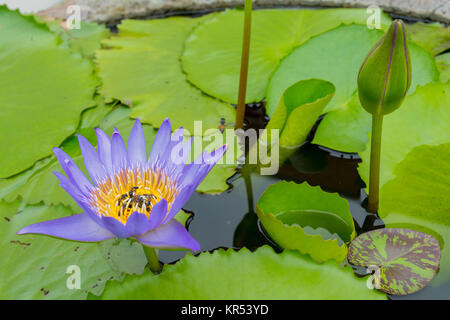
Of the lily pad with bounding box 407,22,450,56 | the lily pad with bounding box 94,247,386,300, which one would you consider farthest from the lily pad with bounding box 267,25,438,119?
the lily pad with bounding box 94,247,386,300

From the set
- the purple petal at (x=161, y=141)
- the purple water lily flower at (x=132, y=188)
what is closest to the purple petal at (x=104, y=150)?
the purple water lily flower at (x=132, y=188)

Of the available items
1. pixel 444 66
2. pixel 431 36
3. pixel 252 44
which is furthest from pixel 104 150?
→ pixel 431 36

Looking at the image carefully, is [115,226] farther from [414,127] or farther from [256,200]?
[414,127]

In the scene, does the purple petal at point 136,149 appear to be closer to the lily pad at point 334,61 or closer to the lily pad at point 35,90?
the lily pad at point 35,90

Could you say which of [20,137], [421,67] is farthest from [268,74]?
[20,137]

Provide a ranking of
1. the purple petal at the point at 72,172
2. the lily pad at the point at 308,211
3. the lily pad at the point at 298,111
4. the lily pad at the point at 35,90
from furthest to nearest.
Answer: the lily pad at the point at 35,90, the lily pad at the point at 298,111, the lily pad at the point at 308,211, the purple petal at the point at 72,172

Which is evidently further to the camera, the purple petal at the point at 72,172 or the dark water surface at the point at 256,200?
the dark water surface at the point at 256,200

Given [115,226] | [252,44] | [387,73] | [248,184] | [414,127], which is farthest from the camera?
[252,44]
